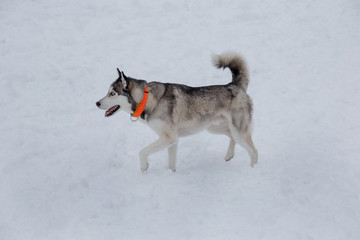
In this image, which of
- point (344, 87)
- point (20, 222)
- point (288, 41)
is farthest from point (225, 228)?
point (288, 41)

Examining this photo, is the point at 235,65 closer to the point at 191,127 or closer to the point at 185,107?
the point at 185,107

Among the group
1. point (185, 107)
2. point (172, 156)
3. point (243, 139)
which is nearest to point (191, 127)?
point (185, 107)

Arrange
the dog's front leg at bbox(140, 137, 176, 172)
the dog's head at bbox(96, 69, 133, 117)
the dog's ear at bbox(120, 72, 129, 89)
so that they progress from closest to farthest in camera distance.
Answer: the dog's ear at bbox(120, 72, 129, 89)
the dog's head at bbox(96, 69, 133, 117)
the dog's front leg at bbox(140, 137, 176, 172)

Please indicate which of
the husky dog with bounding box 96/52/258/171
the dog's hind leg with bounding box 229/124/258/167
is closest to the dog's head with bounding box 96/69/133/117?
the husky dog with bounding box 96/52/258/171

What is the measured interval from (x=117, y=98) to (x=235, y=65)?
2.35 meters

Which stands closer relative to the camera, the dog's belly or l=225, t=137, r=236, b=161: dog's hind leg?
the dog's belly

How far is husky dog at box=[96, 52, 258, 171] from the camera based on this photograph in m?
5.92

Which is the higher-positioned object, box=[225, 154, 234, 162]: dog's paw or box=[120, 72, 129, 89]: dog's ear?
box=[120, 72, 129, 89]: dog's ear

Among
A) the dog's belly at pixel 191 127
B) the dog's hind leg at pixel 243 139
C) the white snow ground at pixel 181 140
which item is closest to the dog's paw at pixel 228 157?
the white snow ground at pixel 181 140

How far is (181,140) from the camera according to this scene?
7.84 m

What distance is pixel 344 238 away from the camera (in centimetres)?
486

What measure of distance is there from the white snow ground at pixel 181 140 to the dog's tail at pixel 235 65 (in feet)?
5.29

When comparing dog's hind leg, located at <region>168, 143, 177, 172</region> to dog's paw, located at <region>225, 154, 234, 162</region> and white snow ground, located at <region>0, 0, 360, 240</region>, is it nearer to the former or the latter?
white snow ground, located at <region>0, 0, 360, 240</region>

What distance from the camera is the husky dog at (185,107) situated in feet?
19.4
